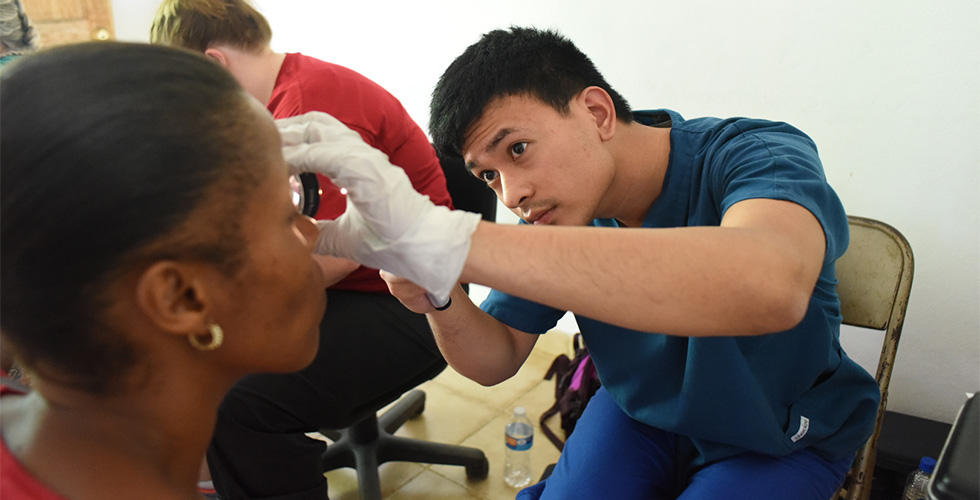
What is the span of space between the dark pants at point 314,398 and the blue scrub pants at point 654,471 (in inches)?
15.2

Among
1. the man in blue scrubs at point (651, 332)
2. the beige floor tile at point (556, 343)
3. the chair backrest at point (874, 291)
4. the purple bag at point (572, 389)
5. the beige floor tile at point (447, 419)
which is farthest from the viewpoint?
the beige floor tile at point (556, 343)

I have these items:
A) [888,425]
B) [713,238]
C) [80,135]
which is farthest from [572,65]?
[888,425]

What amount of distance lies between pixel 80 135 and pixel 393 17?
228 centimetres

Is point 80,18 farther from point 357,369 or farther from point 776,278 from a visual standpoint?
point 776,278

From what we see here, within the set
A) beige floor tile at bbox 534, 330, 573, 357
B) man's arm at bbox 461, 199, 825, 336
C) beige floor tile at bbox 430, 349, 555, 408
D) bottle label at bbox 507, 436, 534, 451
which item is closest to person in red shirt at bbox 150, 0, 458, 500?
bottle label at bbox 507, 436, 534, 451

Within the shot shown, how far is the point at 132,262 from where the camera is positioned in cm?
54

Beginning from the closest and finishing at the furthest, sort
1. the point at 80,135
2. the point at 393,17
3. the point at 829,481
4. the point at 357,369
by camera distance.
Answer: the point at 80,135 → the point at 829,481 → the point at 357,369 → the point at 393,17

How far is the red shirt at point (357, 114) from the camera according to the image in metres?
1.35

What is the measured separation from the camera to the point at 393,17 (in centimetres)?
261

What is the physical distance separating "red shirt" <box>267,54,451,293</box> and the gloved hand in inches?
22.3

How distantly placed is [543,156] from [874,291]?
0.75 m

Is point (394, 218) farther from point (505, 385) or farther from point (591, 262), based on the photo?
point (505, 385)

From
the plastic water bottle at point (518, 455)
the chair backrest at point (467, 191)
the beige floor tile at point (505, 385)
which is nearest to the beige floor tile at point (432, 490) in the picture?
the plastic water bottle at point (518, 455)

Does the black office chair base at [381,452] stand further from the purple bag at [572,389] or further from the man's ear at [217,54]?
the man's ear at [217,54]
